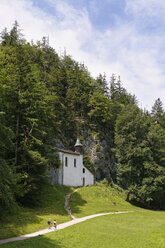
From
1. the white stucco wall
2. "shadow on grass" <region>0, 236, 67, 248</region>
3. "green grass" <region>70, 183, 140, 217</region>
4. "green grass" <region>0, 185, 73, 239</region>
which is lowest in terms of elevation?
"green grass" <region>70, 183, 140, 217</region>

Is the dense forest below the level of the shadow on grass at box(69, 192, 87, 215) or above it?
above

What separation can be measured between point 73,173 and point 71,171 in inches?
27.1

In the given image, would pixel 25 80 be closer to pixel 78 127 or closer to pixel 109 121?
pixel 78 127

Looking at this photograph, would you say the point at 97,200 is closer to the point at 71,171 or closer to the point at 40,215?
the point at 71,171

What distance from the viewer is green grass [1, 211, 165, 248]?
17375 mm

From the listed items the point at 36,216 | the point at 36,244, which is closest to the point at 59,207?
the point at 36,216

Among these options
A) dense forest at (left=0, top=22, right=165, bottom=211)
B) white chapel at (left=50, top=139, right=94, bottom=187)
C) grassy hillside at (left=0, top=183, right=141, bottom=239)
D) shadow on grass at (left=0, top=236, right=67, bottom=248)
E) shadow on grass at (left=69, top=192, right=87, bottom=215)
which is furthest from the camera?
white chapel at (left=50, top=139, right=94, bottom=187)

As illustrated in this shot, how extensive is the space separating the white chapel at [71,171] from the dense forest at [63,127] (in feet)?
7.92

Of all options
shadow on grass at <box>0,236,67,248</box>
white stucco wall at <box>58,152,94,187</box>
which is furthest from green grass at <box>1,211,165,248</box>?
white stucco wall at <box>58,152,94,187</box>

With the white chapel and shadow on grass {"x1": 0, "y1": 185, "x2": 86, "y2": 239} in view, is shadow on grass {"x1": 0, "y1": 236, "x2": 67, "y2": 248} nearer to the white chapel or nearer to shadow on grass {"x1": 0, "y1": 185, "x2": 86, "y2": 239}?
shadow on grass {"x1": 0, "y1": 185, "x2": 86, "y2": 239}

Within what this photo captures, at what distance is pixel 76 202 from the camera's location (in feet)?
123

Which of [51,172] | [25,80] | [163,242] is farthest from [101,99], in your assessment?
[163,242]

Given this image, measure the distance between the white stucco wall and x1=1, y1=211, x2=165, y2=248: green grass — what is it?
19.9 metres

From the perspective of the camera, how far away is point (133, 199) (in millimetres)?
48844
